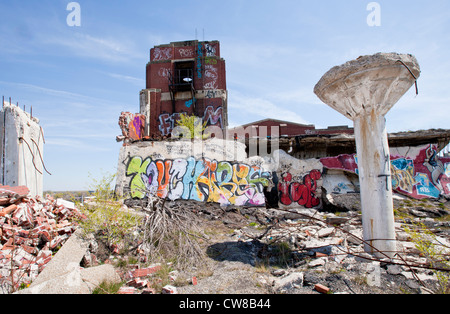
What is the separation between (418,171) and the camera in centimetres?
1355

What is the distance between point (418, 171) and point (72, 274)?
1610cm

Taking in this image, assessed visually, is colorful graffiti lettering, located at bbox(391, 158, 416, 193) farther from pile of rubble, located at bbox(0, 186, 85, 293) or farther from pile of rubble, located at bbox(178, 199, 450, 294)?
pile of rubble, located at bbox(0, 186, 85, 293)

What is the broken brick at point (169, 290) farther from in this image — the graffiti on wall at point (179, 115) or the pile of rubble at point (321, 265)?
the graffiti on wall at point (179, 115)

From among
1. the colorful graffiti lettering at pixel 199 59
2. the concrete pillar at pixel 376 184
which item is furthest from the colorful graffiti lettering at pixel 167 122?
the concrete pillar at pixel 376 184

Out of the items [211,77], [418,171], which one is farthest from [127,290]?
[211,77]

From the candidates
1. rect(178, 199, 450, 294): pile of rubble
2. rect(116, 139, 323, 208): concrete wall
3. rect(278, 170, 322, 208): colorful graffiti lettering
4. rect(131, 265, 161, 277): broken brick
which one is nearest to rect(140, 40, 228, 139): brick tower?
rect(116, 139, 323, 208): concrete wall

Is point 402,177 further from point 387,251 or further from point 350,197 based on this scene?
point 387,251

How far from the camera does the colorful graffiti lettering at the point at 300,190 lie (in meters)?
12.9

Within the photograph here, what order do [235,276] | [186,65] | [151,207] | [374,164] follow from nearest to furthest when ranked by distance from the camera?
[235,276] → [374,164] → [151,207] → [186,65]

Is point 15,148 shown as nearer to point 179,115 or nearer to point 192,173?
point 192,173

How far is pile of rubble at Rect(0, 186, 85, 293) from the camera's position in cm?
464
